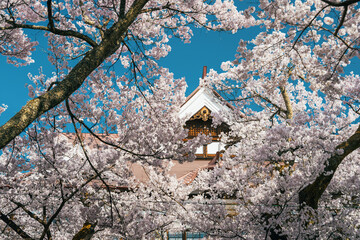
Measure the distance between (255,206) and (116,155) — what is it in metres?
2.91

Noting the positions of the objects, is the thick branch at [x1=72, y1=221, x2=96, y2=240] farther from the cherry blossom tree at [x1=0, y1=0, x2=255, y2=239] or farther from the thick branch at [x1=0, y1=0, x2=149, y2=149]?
the thick branch at [x1=0, y1=0, x2=149, y2=149]

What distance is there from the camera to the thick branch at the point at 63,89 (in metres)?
2.73

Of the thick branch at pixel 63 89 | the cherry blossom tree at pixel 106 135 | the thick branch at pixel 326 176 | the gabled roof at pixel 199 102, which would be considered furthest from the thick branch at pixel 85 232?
the gabled roof at pixel 199 102

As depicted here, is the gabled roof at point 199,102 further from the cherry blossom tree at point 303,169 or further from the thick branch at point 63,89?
the thick branch at point 63,89

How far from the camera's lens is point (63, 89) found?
10.3 feet

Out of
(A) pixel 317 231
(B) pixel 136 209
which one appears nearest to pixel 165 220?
(B) pixel 136 209

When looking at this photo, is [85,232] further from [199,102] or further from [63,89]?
[199,102]

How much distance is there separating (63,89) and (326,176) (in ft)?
14.6

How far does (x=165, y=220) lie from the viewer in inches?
277

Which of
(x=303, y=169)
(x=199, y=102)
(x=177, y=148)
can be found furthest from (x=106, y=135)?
(x=199, y=102)

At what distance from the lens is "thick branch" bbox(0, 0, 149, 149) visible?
2734 millimetres

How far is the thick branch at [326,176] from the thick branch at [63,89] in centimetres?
396

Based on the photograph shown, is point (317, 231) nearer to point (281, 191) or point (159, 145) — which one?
point (281, 191)

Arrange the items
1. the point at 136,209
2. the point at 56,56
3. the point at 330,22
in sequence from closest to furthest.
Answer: the point at 330,22, the point at 56,56, the point at 136,209
